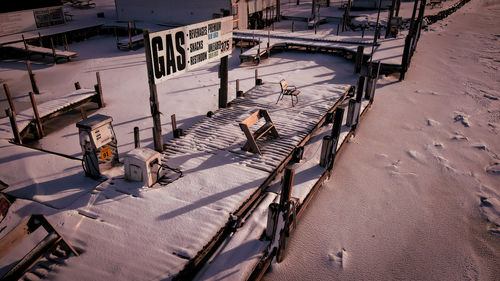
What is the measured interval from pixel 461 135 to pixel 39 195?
1195cm

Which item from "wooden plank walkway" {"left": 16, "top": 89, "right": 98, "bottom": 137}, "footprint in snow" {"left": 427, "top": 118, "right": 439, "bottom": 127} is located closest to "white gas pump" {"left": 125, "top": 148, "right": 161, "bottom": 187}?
"wooden plank walkway" {"left": 16, "top": 89, "right": 98, "bottom": 137}

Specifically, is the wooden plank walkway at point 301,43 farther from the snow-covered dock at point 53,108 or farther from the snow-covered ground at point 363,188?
the snow-covered dock at point 53,108

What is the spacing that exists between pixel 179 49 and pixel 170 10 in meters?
20.1

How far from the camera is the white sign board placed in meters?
6.78

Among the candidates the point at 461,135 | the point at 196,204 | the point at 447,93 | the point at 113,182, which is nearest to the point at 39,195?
the point at 113,182

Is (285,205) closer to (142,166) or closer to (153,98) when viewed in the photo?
(142,166)

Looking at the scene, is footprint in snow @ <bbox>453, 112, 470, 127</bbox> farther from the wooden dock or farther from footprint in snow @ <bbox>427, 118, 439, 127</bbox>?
the wooden dock

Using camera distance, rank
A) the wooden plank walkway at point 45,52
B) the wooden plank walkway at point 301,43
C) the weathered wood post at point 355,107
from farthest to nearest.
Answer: the wooden plank walkway at point 45,52 < the wooden plank walkway at point 301,43 < the weathered wood post at point 355,107

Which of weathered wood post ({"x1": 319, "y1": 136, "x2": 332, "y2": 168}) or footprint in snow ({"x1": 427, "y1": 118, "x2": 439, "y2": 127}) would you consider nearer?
weathered wood post ({"x1": 319, "y1": 136, "x2": 332, "y2": 168})

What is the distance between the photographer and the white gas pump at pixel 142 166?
626cm

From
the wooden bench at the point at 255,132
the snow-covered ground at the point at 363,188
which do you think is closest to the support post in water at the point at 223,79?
the snow-covered ground at the point at 363,188

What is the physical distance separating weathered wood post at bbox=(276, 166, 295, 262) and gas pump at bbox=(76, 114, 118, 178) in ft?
13.7

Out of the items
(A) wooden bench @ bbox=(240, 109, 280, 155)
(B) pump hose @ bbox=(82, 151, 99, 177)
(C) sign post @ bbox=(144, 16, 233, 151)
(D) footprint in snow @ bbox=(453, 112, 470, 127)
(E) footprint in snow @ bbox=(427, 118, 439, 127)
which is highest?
(C) sign post @ bbox=(144, 16, 233, 151)

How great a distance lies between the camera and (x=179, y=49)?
7426mm
